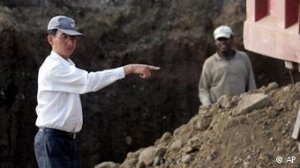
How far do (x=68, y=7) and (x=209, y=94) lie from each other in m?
3.68

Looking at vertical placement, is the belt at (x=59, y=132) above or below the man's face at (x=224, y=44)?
below

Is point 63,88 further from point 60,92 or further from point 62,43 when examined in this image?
point 62,43

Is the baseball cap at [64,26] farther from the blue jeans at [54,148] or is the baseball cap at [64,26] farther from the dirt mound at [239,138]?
the dirt mound at [239,138]

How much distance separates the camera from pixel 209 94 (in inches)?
361

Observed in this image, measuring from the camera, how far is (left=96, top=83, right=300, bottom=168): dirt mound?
6703 mm

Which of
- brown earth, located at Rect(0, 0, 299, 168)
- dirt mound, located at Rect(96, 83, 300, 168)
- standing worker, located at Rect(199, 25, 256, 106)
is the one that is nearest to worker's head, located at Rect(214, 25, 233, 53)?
standing worker, located at Rect(199, 25, 256, 106)

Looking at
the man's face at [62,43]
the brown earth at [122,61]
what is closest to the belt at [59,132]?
the man's face at [62,43]

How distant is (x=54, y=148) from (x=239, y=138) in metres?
1.59

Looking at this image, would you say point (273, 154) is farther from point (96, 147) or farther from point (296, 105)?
point (96, 147)

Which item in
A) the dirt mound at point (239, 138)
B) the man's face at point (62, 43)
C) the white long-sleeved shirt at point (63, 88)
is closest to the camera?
the white long-sleeved shirt at point (63, 88)

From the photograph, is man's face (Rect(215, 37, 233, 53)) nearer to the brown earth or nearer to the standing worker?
the standing worker

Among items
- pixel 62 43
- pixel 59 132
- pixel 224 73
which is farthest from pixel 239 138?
pixel 224 73

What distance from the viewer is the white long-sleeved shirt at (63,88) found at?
599 cm

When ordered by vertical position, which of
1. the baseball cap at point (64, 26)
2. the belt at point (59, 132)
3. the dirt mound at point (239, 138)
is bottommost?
the dirt mound at point (239, 138)
